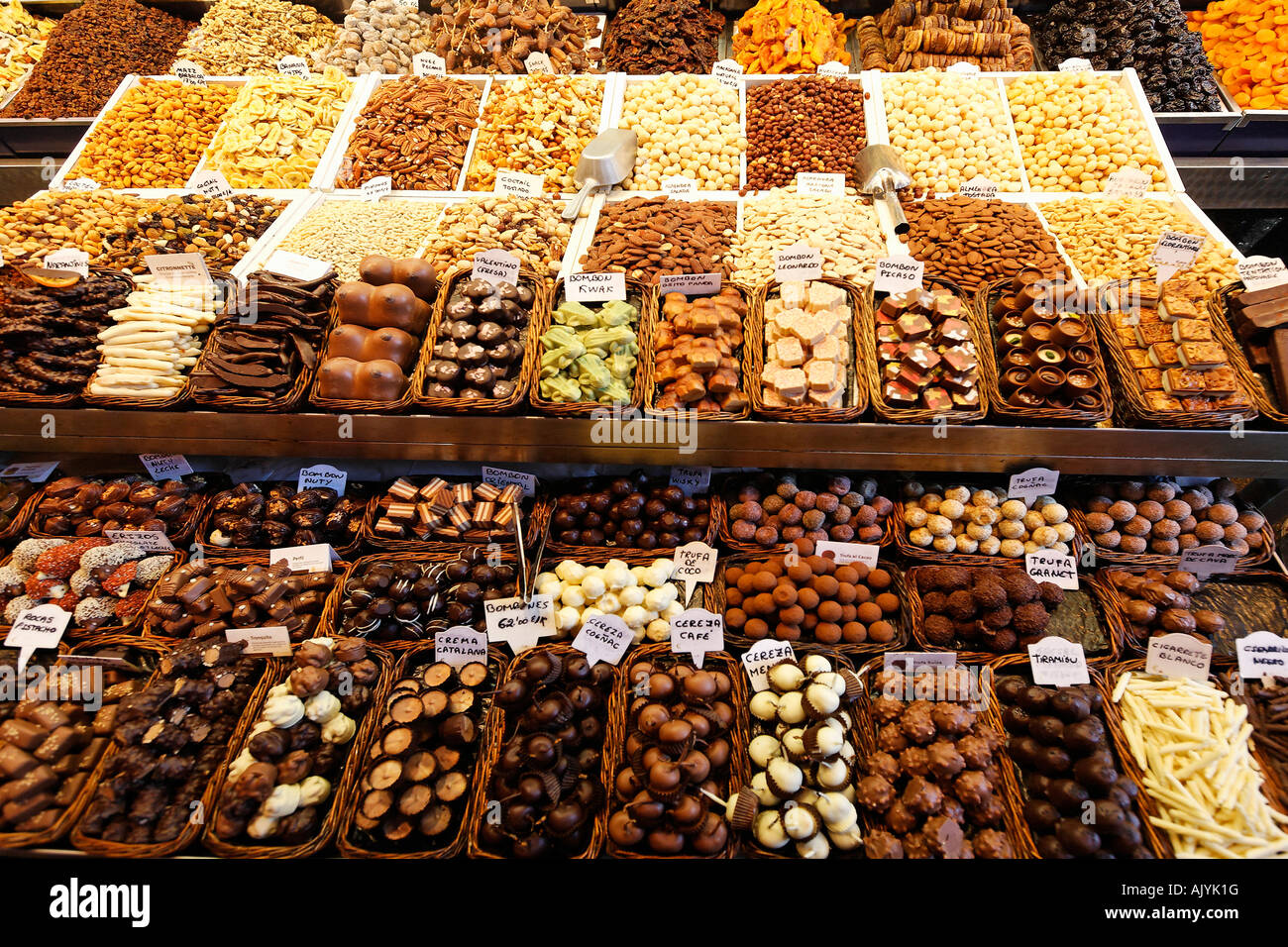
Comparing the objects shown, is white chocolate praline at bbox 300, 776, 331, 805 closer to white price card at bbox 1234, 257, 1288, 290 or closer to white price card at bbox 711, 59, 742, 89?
white price card at bbox 1234, 257, 1288, 290

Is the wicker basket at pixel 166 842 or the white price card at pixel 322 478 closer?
the wicker basket at pixel 166 842

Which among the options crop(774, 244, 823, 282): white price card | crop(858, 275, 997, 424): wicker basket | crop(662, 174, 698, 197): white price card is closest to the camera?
crop(858, 275, 997, 424): wicker basket

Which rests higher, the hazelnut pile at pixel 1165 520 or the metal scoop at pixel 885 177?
the metal scoop at pixel 885 177

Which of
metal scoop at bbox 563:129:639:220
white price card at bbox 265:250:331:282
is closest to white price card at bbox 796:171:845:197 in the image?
metal scoop at bbox 563:129:639:220

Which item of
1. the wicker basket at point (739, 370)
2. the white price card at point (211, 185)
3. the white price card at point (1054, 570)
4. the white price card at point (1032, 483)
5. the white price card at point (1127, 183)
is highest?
the white price card at point (1127, 183)

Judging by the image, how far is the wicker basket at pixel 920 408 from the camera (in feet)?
7.17

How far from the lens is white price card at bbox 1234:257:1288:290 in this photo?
2320mm

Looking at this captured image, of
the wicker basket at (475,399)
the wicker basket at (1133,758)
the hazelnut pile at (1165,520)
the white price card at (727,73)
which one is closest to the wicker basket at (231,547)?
the wicker basket at (475,399)

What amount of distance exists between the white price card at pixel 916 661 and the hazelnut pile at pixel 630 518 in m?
0.74

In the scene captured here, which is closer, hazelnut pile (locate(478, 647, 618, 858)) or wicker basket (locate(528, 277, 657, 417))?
hazelnut pile (locate(478, 647, 618, 858))

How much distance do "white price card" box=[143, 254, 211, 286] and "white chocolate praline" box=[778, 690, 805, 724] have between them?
8.36 ft

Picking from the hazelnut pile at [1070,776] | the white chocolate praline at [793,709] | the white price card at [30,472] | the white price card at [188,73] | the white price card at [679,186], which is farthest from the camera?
the white price card at [188,73]

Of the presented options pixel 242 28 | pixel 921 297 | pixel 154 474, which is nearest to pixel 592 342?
pixel 921 297

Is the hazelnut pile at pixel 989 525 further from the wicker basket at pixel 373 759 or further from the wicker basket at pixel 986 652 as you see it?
the wicker basket at pixel 373 759
